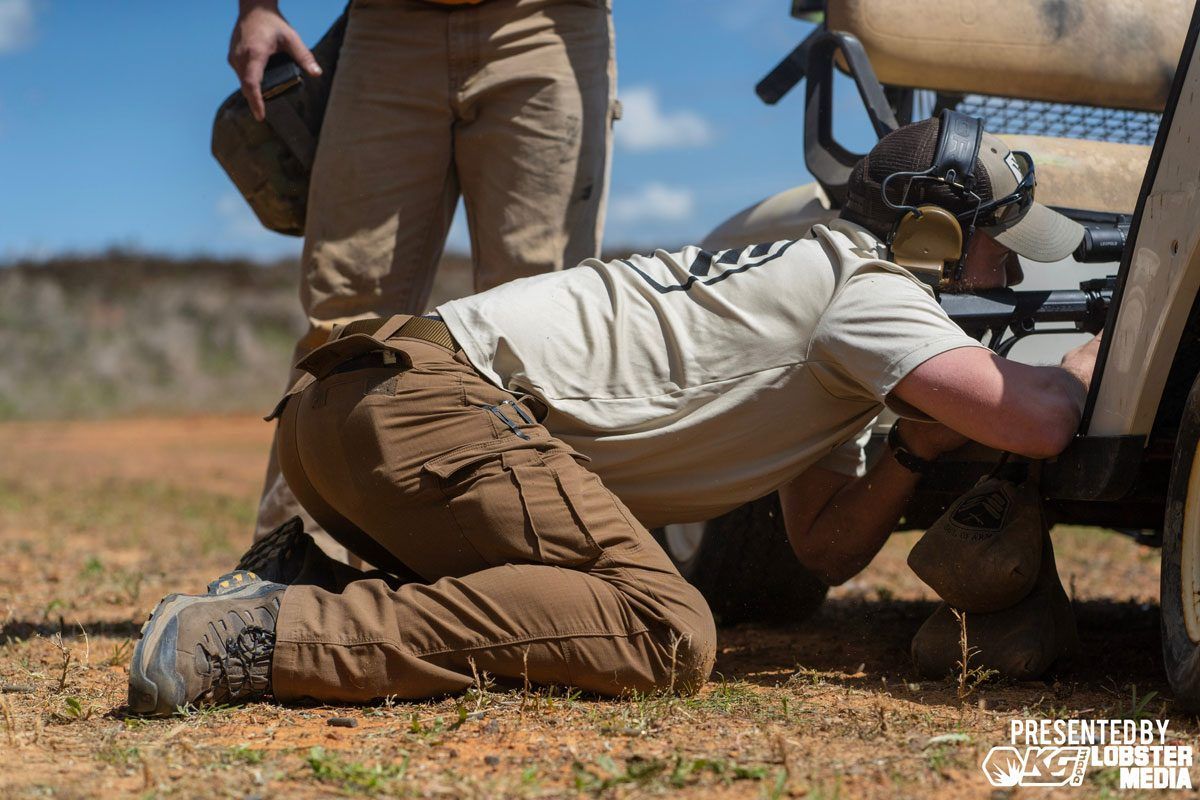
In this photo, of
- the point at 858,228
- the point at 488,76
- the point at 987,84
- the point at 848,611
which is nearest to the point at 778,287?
the point at 858,228

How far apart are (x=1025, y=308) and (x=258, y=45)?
87.3 inches

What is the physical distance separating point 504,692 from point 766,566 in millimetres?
1458

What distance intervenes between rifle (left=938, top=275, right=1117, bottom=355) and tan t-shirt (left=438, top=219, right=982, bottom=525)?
32cm

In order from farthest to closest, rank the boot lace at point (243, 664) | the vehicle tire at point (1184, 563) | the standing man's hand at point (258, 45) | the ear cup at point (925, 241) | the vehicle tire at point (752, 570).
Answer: the vehicle tire at point (752, 570) < the standing man's hand at point (258, 45) < the ear cup at point (925, 241) < the boot lace at point (243, 664) < the vehicle tire at point (1184, 563)

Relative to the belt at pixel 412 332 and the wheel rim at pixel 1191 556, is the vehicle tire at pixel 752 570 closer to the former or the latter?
the belt at pixel 412 332

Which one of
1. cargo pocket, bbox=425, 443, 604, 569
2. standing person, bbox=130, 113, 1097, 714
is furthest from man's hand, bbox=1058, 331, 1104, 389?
cargo pocket, bbox=425, 443, 604, 569

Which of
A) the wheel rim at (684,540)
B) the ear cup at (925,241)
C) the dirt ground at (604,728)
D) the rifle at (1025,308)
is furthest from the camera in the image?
the wheel rim at (684,540)

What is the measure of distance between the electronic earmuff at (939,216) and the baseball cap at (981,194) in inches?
0.6

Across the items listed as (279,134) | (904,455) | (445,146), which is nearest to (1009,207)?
(904,455)

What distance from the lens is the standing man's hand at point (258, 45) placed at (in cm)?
365

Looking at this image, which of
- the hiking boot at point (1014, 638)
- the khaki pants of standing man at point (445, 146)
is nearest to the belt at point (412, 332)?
the khaki pants of standing man at point (445, 146)

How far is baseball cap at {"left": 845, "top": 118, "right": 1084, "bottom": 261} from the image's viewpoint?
9.35ft

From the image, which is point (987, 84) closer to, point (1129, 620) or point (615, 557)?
point (1129, 620)

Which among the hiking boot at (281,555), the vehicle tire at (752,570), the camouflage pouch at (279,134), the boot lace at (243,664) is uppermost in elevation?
the camouflage pouch at (279,134)
